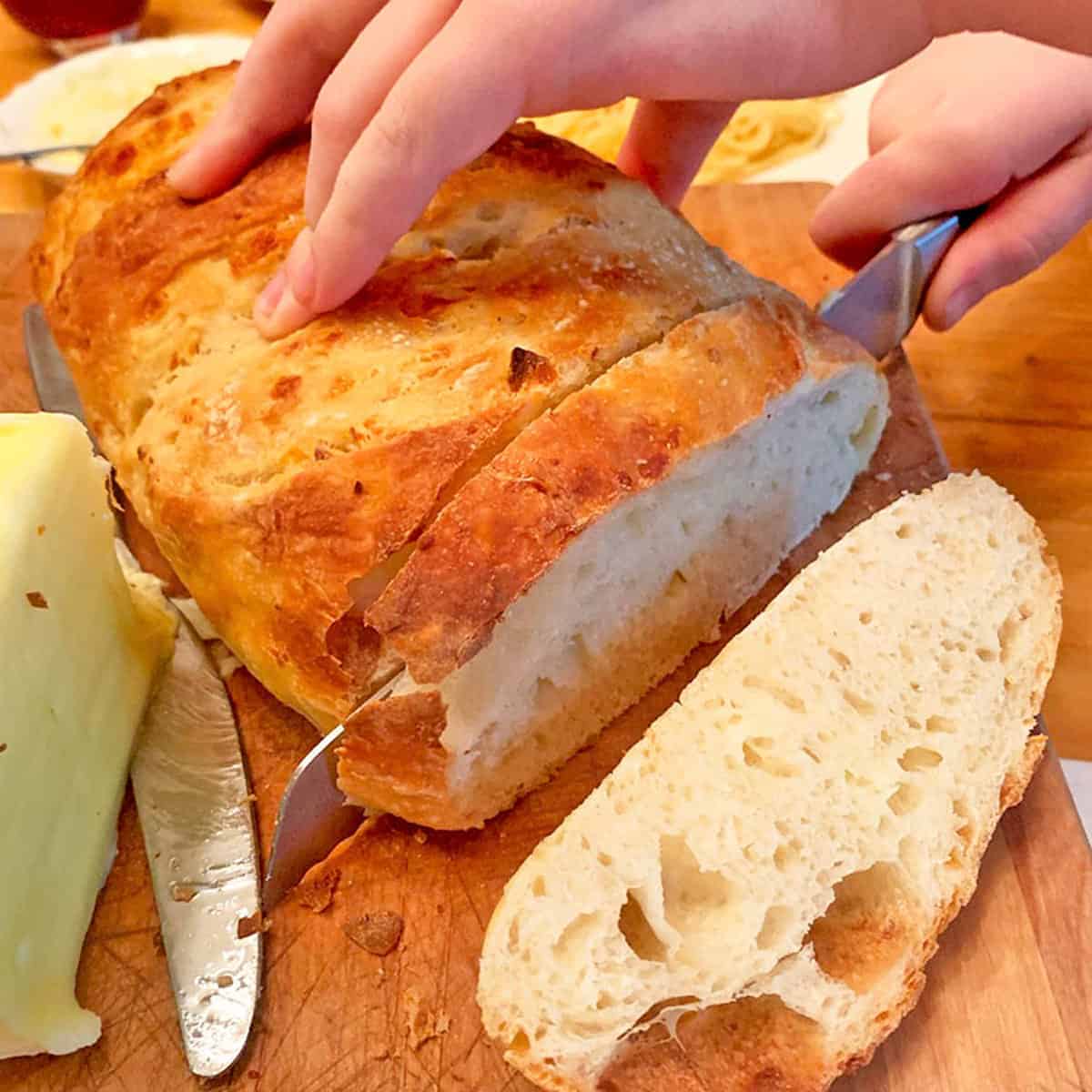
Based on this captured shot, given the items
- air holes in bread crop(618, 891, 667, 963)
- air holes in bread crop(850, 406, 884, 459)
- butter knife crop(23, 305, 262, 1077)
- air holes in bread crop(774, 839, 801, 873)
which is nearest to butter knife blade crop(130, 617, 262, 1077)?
butter knife crop(23, 305, 262, 1077)

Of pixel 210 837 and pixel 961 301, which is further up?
pixel 961 301

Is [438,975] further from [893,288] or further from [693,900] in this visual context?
[893,288]

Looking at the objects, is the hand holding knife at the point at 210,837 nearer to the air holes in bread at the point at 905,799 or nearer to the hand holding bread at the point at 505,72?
the hand holding bread at the point at 505,72

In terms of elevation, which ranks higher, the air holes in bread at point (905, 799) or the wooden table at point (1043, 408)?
the air holes in bread at point (905, 799)

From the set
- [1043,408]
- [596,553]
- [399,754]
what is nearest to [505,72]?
[596,553]

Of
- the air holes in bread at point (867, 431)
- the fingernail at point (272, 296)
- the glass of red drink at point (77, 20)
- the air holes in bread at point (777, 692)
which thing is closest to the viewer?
the air holes in bread at point (777, 692)

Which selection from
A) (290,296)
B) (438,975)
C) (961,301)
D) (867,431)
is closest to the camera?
(438,975)

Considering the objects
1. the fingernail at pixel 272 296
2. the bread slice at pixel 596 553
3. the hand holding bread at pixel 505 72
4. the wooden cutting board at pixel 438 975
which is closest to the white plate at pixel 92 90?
the fingernail at pixel 272 296

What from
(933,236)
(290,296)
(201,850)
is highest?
(290,296)
